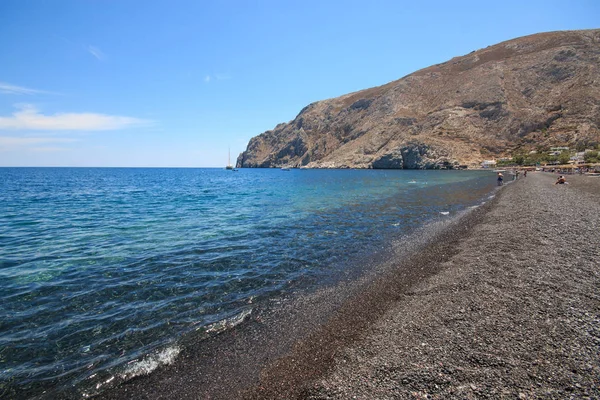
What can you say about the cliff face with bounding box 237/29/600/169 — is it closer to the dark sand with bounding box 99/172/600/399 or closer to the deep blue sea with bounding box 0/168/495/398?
the deep blue sea with bounding box 0/168/495/398

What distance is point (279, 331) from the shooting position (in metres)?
7.92

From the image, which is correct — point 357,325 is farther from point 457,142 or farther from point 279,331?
point 457,142

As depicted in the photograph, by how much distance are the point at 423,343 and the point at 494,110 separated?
166655 millimetres

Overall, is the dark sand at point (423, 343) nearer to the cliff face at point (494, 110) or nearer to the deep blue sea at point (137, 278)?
the deep blue sea at point (137, 278)

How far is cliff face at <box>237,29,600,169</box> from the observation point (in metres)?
121

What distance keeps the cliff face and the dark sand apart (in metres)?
140

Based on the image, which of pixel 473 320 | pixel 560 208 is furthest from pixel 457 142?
pixel 473 320

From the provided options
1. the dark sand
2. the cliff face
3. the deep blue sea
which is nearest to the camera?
the dark sand

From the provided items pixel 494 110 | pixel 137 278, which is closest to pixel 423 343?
pixel 137 278

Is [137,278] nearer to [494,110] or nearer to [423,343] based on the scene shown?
[423,343]

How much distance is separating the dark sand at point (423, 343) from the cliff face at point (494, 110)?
5515 inches

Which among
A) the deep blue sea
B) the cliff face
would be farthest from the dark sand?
the cliff face

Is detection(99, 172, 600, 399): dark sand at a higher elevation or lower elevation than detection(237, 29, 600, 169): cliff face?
lower

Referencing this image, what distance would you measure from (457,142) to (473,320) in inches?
6002
